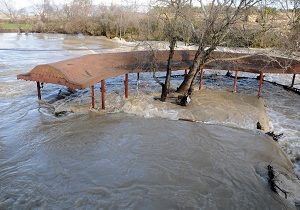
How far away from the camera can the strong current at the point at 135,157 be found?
32.1 feet

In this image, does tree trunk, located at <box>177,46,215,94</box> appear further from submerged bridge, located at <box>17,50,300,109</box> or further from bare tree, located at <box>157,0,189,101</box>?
bare tree, located at <box>157,0,189,101</box>

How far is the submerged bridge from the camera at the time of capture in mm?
14758

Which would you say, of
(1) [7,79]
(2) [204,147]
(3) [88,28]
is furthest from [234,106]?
(3) [88,28]

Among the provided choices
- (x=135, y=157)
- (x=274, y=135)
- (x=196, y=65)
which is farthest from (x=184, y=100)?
(x=135, y=157)

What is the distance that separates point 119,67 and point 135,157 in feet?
23.6

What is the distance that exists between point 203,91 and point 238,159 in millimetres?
8857

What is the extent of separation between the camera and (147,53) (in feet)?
65.9

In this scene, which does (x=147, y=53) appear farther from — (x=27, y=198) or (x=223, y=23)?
(x=27, y=198)

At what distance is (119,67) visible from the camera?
18.1m

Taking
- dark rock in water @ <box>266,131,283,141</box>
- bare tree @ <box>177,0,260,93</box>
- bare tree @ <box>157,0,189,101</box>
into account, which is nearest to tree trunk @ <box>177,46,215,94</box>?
bare tree @ <box>177,0,260,93</box>

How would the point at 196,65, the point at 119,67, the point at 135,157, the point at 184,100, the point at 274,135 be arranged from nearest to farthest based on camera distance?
the point at 135,157, the point at 274,135, the point at 184,100, the point at 119,67, the point at 196,65

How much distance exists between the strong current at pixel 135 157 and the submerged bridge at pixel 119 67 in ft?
5.97

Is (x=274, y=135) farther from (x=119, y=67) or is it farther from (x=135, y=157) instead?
(x=119, y=67)

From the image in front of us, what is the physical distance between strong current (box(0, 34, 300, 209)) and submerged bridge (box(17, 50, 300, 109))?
5.97 ft
